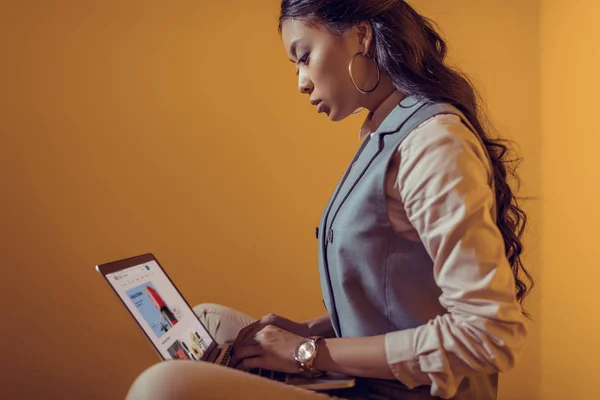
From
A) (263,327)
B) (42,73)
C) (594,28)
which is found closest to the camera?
(263,327)

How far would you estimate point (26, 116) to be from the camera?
2.00 metres

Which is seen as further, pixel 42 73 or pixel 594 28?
pixel 42 73

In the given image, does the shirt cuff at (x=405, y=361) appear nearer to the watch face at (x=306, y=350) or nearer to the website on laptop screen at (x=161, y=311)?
the watch face at (x=306, y=350)

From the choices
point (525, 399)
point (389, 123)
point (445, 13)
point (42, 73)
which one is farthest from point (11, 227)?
point (525, 399)

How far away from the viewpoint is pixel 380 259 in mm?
973

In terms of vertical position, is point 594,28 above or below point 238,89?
below

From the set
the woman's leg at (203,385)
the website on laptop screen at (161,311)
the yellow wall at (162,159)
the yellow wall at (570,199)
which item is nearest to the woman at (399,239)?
the woman's leg at (203,385)

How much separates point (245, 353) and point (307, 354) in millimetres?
122

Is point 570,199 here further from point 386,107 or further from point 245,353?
point 245,353

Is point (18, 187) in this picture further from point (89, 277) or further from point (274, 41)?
point (274, 41)

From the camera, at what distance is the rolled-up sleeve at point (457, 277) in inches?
33.4

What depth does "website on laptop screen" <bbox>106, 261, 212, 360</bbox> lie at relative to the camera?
1082 millimetres

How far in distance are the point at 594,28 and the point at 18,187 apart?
6.34 feet

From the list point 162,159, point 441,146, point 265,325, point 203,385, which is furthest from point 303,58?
point 162,159
